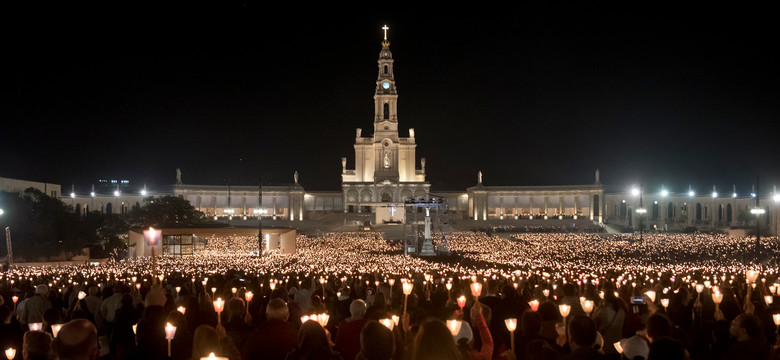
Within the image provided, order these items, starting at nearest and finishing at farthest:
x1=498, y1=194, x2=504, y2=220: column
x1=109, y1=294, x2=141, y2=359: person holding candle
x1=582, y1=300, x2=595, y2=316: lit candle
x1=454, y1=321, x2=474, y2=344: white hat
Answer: x1=454, y1=321, x2=474, y2=344: white hat, x1=109, y1=294, x2=141, y2=359: person holding candle, x1=582, y1=300, x2=595, y2=316: lit candle, x1=498, y1=194, x2=504, y2=220: column

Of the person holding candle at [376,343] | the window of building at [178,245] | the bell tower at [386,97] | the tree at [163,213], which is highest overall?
the bell tower at [386,97]

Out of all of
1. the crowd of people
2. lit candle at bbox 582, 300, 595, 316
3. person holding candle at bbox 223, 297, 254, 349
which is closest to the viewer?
the crowd of people

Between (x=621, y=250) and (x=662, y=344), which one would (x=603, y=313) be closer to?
(x=662, y=344)

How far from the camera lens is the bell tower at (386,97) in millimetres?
95188

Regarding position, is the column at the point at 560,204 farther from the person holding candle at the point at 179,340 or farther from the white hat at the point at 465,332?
the person holding candle at the point at 179,340

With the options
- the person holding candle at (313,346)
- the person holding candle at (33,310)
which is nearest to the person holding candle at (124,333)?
the person holding candle at (33,310)

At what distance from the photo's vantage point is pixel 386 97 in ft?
311

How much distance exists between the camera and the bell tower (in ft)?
Answer: 312

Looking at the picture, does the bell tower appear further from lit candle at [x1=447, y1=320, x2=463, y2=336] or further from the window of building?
lit candle at [x1=447, y1=320, x2=463, y2=336]

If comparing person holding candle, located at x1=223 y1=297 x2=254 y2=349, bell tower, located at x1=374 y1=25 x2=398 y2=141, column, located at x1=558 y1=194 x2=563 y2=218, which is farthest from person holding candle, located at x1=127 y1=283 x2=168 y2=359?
column, located at x1=558 y1=194 x2=563 y2=218

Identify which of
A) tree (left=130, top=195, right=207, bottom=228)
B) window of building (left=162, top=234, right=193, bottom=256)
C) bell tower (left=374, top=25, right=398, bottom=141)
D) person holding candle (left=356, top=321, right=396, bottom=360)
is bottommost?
window of building (left=162, top=234, right=193, bottom=256)

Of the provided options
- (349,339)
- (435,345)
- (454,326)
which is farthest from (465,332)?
(435,345)

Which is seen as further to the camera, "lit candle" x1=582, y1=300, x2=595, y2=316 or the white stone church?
the white stone church

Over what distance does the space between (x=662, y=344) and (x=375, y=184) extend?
8716 centimetres
